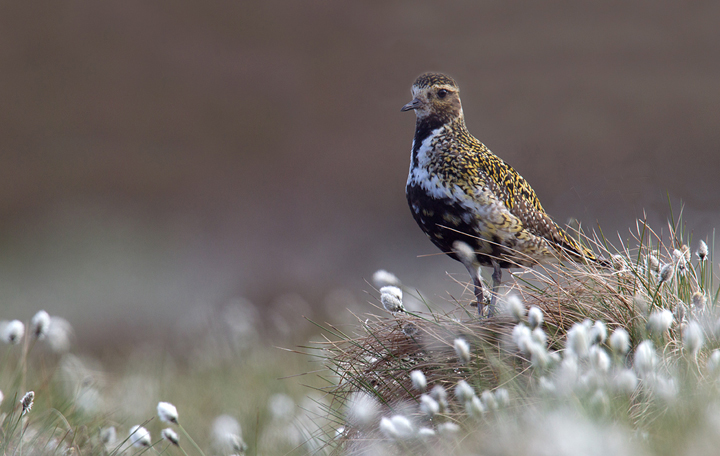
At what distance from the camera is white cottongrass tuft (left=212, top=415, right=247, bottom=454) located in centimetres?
362

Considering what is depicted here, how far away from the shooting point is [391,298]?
3.45m

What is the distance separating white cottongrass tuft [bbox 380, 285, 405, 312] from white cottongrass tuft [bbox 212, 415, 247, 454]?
1171 millimetres

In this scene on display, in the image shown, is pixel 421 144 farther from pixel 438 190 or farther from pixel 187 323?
pixel 187 323

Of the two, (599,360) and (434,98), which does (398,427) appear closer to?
(599,360)

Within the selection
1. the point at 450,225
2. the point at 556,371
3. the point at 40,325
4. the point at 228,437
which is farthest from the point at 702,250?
the point at 40,325

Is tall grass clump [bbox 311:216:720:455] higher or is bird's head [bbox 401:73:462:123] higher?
bird's head [bbox 401:73:462:123]

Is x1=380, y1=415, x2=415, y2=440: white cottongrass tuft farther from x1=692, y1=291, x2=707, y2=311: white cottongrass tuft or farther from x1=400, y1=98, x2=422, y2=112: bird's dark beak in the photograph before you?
x1=400, y1=98, x2=422, y2=112: bird's dark beak

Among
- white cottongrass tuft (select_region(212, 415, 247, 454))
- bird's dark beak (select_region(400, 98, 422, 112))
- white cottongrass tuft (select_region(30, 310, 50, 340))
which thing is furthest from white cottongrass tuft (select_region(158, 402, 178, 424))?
bird's dark beak (select_region(400, 98, 422, 112))

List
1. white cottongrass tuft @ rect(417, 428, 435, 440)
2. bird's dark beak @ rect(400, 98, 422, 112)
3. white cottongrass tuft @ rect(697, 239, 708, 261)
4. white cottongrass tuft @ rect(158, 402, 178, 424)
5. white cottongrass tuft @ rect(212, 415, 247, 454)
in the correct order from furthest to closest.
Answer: bird's dark beak @ rect(400, 98, 422, 112) < white cottongrass tuft @ rect(212, 415, 247, 454) < white cottongrass tuft @ rect(697, 239, 708, 261) < white cottongrass tuft @ rect(158, 402, 178, 424) < white cottongrass tuft @ rect(417, 428, 435, 440)

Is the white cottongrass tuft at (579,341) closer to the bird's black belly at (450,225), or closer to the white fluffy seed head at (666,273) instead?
the white fluffy seed head at (666,273)

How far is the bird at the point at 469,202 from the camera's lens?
410 cm

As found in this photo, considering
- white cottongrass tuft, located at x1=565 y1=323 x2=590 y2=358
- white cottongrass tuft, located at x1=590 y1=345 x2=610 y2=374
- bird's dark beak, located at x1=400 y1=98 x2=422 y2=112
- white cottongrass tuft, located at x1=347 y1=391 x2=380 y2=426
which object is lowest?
white cottongrass tuft, located at x1=347 y1=391 x2=380 y2=426

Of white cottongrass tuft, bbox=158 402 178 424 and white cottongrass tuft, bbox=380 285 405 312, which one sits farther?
white cottongrass tuft, bbox=380 285 405 312

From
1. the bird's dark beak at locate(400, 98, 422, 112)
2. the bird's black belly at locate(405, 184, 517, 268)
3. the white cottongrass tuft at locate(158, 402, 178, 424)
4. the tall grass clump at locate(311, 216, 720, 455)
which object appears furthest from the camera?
the bird's dark beak at locate(400, 98, 422, 112)
